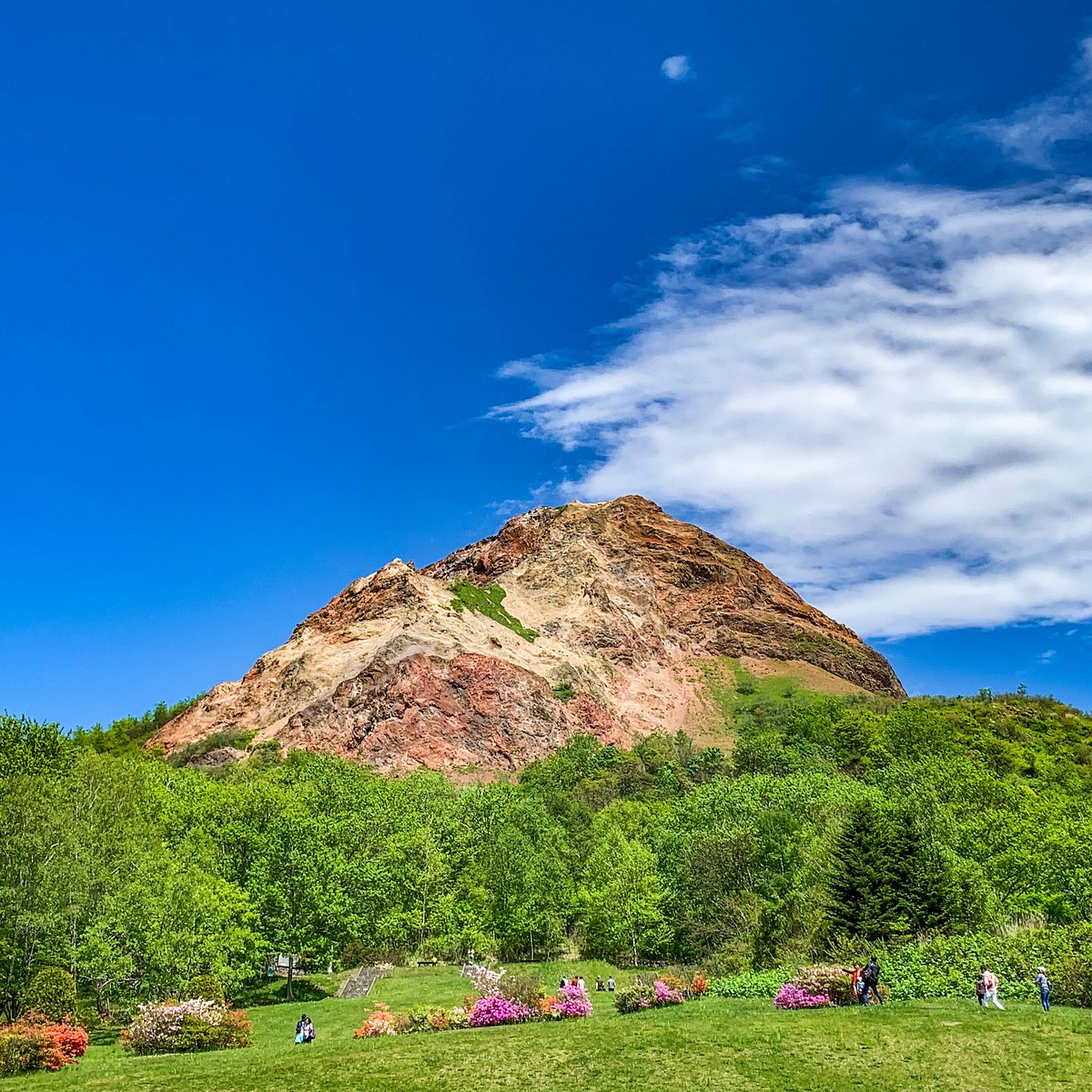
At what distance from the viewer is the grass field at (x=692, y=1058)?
834 inches

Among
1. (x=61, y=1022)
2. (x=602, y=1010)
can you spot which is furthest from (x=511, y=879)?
(x=61, y=1022)

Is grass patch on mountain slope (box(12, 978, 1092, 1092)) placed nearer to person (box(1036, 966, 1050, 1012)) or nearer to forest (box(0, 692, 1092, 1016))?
person (box(1036, 966, 1050, 1012))

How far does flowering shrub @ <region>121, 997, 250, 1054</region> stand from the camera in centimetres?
3002

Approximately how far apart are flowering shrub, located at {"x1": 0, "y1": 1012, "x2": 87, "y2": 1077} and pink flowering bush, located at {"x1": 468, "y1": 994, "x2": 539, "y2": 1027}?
42.3ft

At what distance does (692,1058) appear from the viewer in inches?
918

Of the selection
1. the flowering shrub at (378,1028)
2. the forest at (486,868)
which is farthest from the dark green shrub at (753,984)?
the flowering shrub at (378,1028)

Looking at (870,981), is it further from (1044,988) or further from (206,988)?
(206,988)

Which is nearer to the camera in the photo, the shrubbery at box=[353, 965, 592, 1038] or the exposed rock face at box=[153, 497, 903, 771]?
the shrubbery at box=[353, 965, 592, 1038]

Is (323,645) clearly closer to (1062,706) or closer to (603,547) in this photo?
(603,547)

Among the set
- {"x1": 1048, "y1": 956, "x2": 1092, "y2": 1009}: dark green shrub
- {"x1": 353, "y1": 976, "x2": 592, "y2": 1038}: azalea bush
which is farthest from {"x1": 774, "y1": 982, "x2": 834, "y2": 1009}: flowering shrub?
{"x1": 353, "y1": 976, "x2": 592, "y2": 1038}: azalea bush

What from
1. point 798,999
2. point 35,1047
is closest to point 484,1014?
point 798,999

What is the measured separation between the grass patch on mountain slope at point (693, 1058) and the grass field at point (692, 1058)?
0.16ft

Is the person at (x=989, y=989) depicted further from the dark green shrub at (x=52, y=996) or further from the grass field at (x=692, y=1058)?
the dark green shrub at (x=52, y=996)

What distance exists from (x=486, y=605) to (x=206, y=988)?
10741cm
